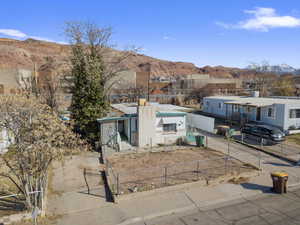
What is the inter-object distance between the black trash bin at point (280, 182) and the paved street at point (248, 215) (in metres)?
0.65

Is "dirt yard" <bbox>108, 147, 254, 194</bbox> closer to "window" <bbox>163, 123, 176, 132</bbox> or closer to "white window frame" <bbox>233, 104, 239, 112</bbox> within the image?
"window" <bbox>163, 123, 176, 132</bbox>

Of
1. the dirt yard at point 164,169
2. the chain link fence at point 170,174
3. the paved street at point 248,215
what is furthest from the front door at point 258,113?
the paved street at point 248,215

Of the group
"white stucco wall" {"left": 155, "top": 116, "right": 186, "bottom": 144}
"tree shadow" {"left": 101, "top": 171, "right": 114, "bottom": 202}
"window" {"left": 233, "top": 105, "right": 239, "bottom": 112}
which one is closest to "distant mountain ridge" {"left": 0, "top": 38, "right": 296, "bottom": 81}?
"window" {"left": 233, "top": 105, "right": 239, "bottom": 112}

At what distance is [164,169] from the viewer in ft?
45.8

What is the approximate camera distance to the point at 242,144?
66.1ft

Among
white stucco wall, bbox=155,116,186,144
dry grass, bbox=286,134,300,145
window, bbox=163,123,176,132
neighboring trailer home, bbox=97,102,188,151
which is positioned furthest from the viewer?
dry grass, bbox=286,134,300,145

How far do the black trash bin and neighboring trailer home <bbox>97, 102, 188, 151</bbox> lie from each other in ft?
32.7

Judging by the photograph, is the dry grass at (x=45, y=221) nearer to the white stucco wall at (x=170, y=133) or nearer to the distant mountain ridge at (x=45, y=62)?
the white stucco wall at (x=170, y=133)

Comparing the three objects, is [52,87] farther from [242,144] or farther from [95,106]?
[242,144]

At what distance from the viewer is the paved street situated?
862cm

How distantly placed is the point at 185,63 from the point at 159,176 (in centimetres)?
19571

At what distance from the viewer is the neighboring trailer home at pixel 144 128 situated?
1827 centimetres

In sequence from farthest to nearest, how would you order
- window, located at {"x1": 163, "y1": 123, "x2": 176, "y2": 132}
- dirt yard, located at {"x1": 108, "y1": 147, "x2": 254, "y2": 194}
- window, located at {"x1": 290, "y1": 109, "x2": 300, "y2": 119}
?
1. window, located at {"x1": 290, "y1": 109, "x2": 300, "y2": 119}
2. window, located at {"x1": 163, "y1": 123, "x2": 176, "y2": 132}
3. dirt yard, located at {"x1": 108, "y1": 147, "x2": 254, "y2": 194}

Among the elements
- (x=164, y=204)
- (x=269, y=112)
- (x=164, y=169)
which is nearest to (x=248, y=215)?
(x=164, y=204)
